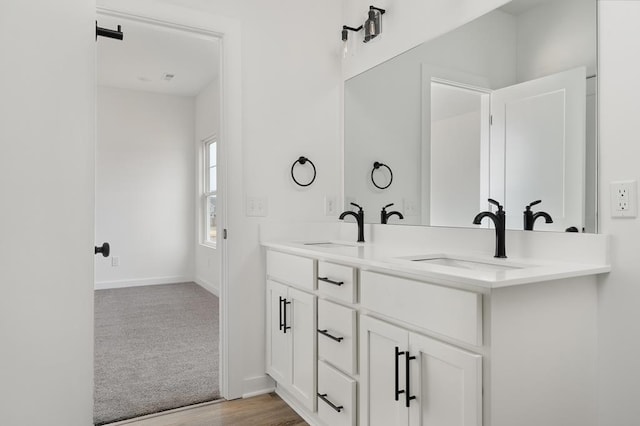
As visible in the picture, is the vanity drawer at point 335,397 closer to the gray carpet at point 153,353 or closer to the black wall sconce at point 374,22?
the gray carpet at point 153,353

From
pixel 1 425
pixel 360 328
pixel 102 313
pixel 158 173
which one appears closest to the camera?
pixel 1 425

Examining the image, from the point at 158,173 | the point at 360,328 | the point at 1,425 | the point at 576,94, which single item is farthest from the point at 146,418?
the point at 158,173

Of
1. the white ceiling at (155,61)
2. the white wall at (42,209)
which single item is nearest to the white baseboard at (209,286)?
the white ceiling at (155,61)

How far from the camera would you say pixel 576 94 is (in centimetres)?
146

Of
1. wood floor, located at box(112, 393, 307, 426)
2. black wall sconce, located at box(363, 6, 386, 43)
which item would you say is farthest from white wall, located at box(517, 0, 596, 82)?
wood floor, located at box(112, 393, 307, 426)

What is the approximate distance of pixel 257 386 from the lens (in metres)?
2.38

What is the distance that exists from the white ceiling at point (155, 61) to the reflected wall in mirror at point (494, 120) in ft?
6.78

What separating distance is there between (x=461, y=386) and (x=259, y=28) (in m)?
2.16

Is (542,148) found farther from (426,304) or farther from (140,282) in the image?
(140,282)

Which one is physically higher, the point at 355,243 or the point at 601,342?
the point at 355,243

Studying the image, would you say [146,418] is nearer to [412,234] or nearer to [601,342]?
[412,234]

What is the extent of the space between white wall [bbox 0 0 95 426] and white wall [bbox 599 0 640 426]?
148 centimetres

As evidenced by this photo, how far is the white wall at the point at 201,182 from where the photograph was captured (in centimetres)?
517

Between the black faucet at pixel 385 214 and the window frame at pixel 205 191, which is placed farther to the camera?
the window frame at pixel 205 191
